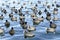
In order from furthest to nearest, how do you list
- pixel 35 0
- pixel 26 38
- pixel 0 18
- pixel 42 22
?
pixel 35 0, pixel 0 18, pixel 42 22, pixel 26 38

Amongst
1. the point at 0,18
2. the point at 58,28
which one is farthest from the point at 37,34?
the point at 0,18

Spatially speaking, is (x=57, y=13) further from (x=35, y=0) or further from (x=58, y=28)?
(x=35, y=0)

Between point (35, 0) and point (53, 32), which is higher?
point (35, 0)

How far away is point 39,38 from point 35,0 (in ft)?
122

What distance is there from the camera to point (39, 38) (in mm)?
31172

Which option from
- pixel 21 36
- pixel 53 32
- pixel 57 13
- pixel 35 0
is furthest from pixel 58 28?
pixel 35 0

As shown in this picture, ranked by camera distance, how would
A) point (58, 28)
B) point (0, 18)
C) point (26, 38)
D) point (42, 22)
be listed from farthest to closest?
point (0, 18) < point (42, 22) < point (58, 28) < point (26, 38)

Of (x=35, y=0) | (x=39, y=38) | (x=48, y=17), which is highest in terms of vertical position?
(x=35, y=0)

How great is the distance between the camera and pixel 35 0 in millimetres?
67562

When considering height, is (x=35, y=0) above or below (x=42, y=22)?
above

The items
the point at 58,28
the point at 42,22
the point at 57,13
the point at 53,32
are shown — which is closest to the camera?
the point at 53,32

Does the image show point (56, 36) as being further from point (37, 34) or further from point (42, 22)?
point (42, 22)

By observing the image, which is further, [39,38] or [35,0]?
[35,0]

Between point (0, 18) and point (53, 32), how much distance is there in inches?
500
